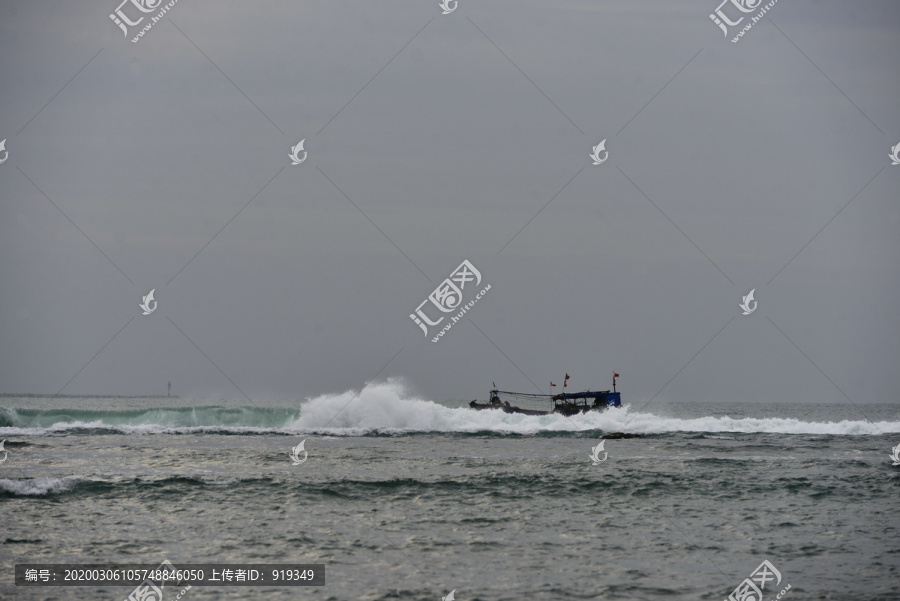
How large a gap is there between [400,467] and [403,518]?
10913 millimetres

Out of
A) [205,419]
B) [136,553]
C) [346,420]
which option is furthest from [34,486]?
[205,419]

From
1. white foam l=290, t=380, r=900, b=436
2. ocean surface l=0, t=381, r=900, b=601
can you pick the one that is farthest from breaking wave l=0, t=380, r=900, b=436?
ocean surface l=0, t=381, r=900, b=601

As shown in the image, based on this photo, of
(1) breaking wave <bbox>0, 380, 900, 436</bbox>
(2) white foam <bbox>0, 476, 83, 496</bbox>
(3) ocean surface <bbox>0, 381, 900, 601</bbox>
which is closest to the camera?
(3) ocean surface <bbox>0, 381, 900, 601</bbox>

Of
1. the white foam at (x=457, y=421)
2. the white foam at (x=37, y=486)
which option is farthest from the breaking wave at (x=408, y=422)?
the white foam at (x=37, y=486)

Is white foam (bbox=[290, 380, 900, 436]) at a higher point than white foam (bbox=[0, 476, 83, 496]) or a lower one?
higher

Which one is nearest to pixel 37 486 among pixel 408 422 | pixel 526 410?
pixel 408 422

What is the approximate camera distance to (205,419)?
212 ft

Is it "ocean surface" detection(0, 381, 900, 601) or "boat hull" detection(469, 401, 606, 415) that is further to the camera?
"boat hull" detection(469, 401, 606, 415)

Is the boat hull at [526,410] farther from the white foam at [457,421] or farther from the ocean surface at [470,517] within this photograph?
the ocean surface at [470,517]

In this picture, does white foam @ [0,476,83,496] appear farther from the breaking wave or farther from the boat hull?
the boat hull

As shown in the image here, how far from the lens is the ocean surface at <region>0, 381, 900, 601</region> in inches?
542

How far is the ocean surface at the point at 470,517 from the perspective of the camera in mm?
13758

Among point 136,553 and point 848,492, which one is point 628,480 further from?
point 136,553

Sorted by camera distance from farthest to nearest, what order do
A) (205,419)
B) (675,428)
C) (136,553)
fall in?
(205,419), (675,428), (136,553)
